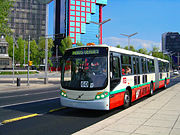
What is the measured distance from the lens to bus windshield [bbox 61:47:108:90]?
849 centimetres

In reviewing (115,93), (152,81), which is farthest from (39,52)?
(115,93)

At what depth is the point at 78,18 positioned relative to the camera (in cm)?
10450

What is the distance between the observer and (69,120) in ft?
26.7

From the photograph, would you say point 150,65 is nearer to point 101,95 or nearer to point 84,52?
point 84,52

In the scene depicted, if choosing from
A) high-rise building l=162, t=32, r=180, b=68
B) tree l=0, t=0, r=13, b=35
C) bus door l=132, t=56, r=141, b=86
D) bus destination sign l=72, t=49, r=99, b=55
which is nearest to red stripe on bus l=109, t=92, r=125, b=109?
bus destination sign l=72, t=49, r=99, b=55

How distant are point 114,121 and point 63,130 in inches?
68.7

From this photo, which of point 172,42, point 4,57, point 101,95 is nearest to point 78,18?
point 4,57

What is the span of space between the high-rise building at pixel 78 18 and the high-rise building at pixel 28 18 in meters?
8.93

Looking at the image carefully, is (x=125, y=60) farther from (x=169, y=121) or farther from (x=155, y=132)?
(x=155, y=132)

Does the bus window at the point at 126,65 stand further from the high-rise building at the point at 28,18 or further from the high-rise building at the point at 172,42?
the high-rise building at the point at 172,42

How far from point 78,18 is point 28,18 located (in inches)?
1030

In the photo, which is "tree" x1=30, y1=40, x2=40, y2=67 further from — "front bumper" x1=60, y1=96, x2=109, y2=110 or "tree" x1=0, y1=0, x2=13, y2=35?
"front bumper" x1=60, y1=96, x2=109, y2=110

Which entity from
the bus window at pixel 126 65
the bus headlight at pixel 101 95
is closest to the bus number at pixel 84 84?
the bus headlight at pixel 101 95

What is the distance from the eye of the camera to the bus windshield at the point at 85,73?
8.49 m
